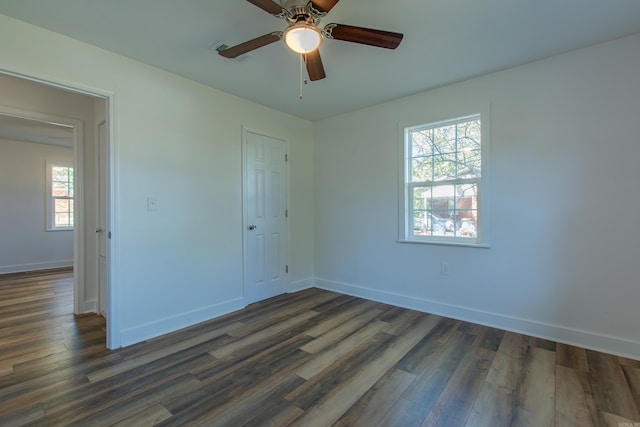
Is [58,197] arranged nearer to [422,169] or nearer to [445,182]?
[422,169]

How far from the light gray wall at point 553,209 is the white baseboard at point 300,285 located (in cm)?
135

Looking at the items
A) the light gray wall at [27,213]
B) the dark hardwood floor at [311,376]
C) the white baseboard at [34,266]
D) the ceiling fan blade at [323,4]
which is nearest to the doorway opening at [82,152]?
the dark hardwood floor at [311,376]

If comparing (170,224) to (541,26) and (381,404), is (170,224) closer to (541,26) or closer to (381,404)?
(381,404)

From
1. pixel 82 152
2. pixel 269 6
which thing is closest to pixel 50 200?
pixel 82 152

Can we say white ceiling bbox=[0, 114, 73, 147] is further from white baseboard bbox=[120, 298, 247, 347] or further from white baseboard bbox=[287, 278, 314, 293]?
white baseboard bbox=[287, 278, 314, 293]

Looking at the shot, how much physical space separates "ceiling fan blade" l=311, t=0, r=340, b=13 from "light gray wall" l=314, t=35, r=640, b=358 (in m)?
2.09

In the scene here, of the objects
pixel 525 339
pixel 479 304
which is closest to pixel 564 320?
pixel 525 339

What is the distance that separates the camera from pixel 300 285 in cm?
431

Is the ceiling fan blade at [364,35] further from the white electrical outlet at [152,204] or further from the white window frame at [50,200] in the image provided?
the white window frame at [50,200]

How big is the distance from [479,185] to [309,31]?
7.51 feet

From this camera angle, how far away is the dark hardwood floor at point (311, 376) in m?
1.69

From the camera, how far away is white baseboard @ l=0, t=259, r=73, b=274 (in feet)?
17.8

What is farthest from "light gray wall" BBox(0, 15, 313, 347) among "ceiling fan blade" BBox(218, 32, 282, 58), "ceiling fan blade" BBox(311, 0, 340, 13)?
"ceiling fan blade" BBox(311, 0, 340, 13)

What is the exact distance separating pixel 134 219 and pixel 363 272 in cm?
271
